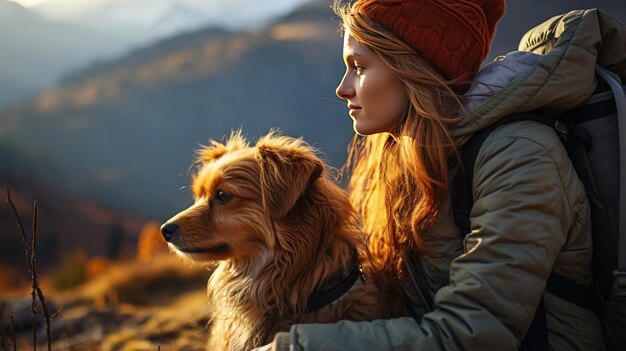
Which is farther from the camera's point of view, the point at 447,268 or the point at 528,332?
the point at 447,268

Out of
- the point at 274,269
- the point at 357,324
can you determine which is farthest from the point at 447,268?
the point at 274,269

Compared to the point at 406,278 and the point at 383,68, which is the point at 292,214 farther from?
the point at 383,68

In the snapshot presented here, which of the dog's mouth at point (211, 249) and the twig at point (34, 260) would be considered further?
the dog's mouth at point (211, 249)

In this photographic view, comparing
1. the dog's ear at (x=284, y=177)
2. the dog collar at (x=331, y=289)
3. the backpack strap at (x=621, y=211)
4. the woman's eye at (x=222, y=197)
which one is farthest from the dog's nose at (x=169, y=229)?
the backpack strap at (x=621, y=211)

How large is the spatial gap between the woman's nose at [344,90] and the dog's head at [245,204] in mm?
446

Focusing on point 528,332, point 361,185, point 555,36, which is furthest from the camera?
point 361,185

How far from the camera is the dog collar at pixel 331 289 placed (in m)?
2.90

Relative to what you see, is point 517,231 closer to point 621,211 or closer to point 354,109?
point 621,211

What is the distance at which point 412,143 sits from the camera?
2.63 metres

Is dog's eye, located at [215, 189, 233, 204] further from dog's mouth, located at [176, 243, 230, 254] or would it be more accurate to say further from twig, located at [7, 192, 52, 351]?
twig, located at [7, 192, 52, 351]

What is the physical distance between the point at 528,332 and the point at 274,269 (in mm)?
1414

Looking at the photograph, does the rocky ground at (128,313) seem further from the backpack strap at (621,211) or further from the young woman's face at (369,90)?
the backpack strap at (621,211)

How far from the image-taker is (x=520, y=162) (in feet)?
7.21

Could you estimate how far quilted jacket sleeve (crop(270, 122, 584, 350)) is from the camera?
6.84 ft
